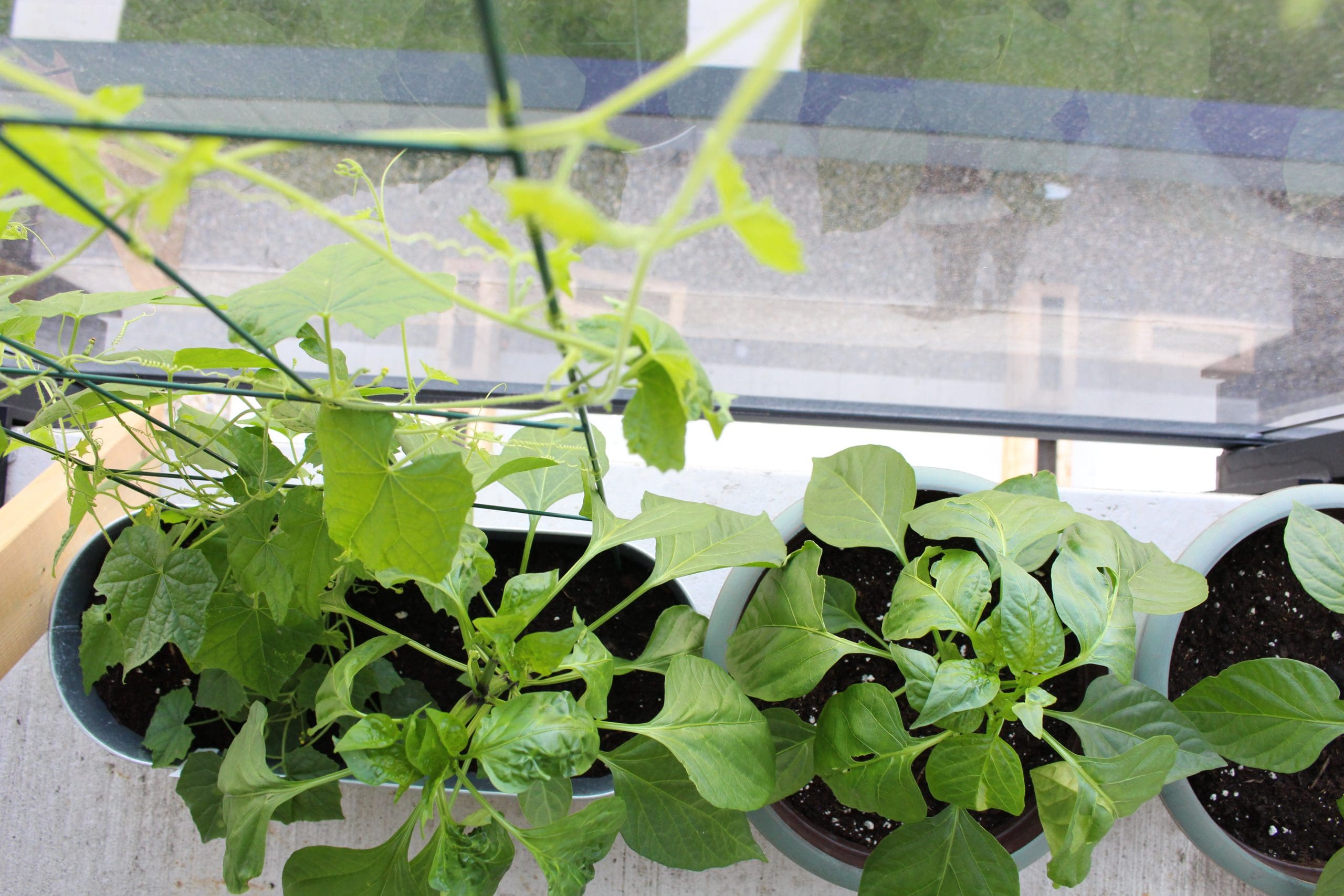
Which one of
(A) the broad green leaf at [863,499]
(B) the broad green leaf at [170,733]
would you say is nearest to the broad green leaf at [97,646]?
(B) the broad green leaf at [170,733]

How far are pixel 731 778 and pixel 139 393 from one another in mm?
390

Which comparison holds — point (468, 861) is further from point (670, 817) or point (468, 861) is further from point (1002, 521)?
point (1002, 521)

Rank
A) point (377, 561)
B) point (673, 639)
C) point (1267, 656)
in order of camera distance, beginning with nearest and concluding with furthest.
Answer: point (377, 561) → point (673, 639) → point (1267, 656)

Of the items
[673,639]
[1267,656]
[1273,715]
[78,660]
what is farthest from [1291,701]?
[78,660]

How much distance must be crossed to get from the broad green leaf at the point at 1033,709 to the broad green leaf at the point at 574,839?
227mm

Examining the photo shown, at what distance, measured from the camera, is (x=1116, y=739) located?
1.68 feet

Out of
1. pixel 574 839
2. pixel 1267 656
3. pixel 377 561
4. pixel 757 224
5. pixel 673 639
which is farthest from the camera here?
pixel 1267 656

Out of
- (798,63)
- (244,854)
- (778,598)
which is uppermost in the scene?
(798,63)

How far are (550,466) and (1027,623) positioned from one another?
28cm

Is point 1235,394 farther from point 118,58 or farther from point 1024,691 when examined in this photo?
point 118,58

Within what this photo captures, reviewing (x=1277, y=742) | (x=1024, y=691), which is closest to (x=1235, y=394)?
(x=1277, y=742)

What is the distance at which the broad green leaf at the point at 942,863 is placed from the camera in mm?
502

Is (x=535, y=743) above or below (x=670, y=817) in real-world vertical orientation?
above

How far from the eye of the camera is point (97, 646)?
1.69 feet
